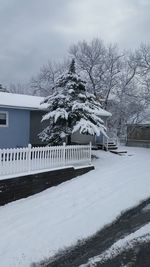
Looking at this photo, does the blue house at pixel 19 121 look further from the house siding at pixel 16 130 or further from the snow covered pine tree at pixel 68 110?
the snow covered pine tree at pixel 68 110

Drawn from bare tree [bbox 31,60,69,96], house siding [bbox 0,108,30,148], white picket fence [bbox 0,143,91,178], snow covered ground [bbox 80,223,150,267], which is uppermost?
bare tree [bbox 31,60,69,96]

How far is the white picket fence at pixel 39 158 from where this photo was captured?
9492 millimetres

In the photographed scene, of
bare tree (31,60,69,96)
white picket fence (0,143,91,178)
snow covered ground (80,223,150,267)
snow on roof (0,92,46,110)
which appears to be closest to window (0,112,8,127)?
snow on roof (0,92,46,110)

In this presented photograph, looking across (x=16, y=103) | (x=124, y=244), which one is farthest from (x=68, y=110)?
(x=124, y=244)

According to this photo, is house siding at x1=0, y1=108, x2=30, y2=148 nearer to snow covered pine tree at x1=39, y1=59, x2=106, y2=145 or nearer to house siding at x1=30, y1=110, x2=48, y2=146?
house siding at x1=30, y1=110, x2=48, y2=146

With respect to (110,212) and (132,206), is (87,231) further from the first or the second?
(132,206)

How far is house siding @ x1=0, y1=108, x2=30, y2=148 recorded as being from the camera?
18.1 metres

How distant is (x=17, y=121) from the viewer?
1858cm

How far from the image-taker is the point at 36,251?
5.78 metres

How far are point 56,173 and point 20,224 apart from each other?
15.1 ft

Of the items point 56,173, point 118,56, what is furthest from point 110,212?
point 118,56

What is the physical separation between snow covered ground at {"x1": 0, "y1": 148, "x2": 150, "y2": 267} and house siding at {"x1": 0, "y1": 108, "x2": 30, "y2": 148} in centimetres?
685

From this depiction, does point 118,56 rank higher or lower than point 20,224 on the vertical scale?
higher

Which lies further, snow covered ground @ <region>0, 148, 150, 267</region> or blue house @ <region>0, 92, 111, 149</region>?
blue house @ <region>0, 92, 111, 149</region>
